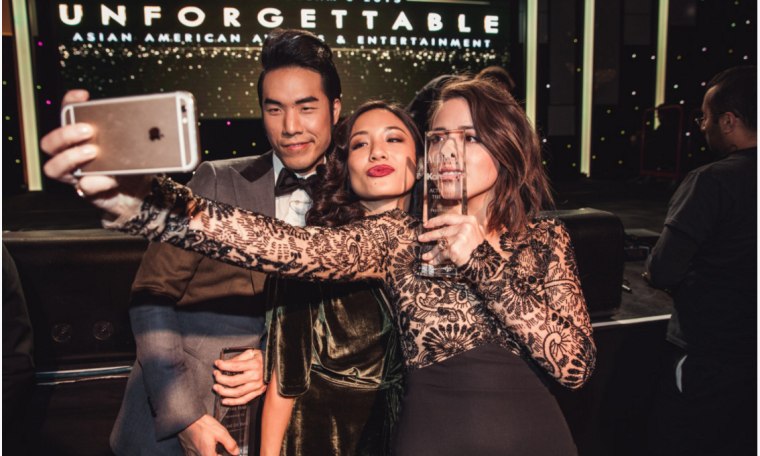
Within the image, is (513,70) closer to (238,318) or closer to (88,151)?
(238,318)

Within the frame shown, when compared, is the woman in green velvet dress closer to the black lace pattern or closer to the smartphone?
the black lace pattern

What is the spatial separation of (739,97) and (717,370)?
1.05m

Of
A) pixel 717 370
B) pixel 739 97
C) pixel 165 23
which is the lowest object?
pixel 717 370

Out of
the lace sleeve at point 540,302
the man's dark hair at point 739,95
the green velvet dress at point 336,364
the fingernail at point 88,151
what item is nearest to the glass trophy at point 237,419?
the green velvet dress at point 336,364

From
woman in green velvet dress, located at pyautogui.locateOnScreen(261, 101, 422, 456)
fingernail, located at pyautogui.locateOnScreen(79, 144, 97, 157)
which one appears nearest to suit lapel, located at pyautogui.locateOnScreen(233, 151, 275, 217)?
woman in green velvet dress, located at pyautogui.locateOnScreen(261, 101, 422, 456)

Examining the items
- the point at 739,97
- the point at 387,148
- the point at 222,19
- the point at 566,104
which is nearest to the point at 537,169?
the point at 387,148

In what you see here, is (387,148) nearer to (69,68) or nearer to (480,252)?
(480,252)

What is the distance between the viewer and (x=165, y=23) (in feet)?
23.3

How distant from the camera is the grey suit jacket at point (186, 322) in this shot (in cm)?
148

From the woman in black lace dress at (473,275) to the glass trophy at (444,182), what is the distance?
4 cm

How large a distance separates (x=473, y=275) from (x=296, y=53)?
101 centimetres

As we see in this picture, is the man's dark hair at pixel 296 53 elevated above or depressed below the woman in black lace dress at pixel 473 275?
above

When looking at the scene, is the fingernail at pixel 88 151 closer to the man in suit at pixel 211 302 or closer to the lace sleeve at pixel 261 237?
the lace sleeve at pixel 261 237

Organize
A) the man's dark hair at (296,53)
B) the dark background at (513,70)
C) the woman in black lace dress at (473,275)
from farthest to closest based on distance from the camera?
the dark background at (513,70) < the man's dark hair at (296,53) < the woman in black lace dress at (473,275)
